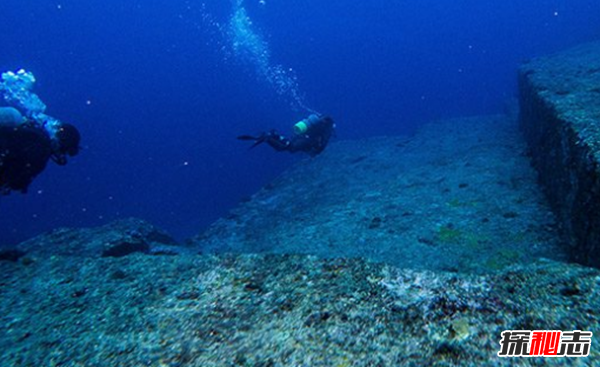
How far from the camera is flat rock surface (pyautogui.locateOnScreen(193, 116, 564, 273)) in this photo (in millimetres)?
4828

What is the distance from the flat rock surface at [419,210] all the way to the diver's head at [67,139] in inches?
127

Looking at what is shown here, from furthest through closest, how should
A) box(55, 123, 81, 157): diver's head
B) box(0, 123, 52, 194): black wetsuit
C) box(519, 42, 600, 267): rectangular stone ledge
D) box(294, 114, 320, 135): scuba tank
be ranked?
box(294, 114, 320, 135): scuba tank → box(55, 123, 81, 157): diver's head → box(0, 123, 52, 194): black wetsuit → box(519, 42, 600, 267): rectangular stone ledge

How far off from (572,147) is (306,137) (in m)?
8.08

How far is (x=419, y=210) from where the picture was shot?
6.37 metres

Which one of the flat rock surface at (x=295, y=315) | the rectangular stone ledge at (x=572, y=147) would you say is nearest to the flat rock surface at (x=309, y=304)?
the flat rock surface at (x=295, y=315)

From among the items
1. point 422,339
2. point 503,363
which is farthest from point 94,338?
point 503,363

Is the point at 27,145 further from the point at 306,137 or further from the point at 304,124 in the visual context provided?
the point at 306,137

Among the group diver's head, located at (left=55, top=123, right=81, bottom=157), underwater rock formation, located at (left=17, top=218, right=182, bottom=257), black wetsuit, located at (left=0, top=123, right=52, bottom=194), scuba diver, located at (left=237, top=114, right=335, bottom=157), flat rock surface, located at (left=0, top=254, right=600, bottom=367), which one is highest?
scuba diver, located at (left=237, top=114, right=335, bottom=157)

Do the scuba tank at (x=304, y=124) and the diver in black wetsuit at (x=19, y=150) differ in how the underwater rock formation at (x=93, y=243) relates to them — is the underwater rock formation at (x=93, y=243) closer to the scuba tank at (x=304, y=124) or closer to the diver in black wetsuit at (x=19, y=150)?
the diver in black wetsuit at (x=19, y=150)

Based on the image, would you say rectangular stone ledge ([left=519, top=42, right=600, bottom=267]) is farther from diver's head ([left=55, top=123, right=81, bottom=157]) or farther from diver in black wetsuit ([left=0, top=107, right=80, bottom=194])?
diver's head ([left=55, top=123, right=81, bottom=157])

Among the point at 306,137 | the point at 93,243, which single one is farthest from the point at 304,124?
the point at 93,243

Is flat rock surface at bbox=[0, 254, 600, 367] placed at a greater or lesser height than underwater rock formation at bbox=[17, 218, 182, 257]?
lesser

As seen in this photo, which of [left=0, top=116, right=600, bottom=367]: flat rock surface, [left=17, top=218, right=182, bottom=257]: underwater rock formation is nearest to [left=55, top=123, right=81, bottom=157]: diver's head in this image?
[left=17, top=218, right=182, bottom=257]: underwater rock formation

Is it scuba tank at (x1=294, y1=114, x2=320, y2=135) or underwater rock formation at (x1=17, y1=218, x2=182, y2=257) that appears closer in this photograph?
underwater rock formation at (x1=17, y1=218, x2=182, y2=257)
